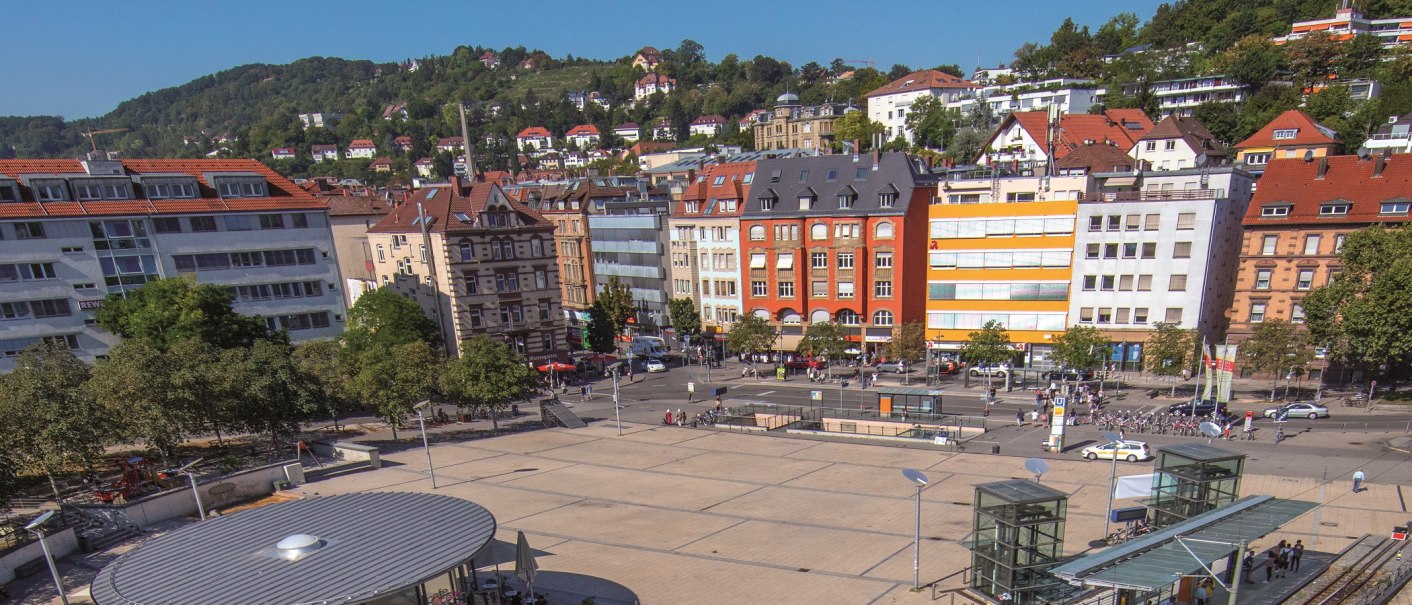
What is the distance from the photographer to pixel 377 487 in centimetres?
3127

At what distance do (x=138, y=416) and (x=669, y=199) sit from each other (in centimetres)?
6158

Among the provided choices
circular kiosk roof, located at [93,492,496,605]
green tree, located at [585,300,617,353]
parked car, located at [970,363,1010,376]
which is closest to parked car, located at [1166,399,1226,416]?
parked car, located at [970,363,1010,376]

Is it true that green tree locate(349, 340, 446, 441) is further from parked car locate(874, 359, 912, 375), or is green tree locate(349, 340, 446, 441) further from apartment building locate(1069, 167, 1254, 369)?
apartment building locate(1069, 167, 1254, 369)

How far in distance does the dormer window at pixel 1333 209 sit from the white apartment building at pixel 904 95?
309 feet

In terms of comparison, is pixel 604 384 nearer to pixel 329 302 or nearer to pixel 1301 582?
pixel 329 302

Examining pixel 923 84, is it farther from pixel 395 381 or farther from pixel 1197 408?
pixel 395 381

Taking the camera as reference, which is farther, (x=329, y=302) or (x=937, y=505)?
(x=329, y=302)

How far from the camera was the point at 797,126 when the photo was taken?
154 m

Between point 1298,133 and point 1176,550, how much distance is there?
283 feet

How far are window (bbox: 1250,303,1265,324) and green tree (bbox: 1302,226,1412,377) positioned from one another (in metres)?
6.71

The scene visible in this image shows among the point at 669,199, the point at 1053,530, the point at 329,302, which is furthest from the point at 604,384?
the point at 1053,530

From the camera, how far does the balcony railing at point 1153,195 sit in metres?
52.1

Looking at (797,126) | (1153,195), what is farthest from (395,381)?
(797,126)

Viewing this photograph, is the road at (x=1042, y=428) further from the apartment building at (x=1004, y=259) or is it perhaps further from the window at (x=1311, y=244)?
the window at (x=1311, y=244)
